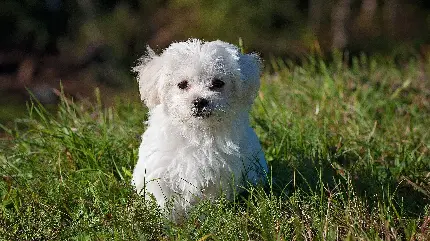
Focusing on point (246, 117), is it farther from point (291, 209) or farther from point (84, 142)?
point (84, 142)

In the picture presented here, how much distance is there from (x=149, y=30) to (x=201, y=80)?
1317 cm

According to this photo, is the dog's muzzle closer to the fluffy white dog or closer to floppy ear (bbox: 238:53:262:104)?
the fluffy white dog

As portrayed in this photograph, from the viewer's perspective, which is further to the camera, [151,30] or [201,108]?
[151,30]

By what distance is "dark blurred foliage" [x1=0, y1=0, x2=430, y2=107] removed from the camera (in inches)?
595

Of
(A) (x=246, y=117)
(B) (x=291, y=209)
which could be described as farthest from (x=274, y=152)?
(B) (x=291, y=209)

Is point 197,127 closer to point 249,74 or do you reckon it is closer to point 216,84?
point 216,84

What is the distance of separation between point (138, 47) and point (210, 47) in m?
12.1

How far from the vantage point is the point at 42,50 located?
16.4m

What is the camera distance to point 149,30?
54.6 ft

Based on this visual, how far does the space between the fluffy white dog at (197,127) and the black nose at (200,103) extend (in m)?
0.07

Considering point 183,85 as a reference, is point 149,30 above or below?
above

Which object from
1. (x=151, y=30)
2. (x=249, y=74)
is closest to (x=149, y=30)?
(x=151, y=30)

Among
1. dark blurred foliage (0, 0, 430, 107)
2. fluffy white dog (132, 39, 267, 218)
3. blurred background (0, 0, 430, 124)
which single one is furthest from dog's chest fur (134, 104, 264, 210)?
dark blurred foliage (0, 0, 430, 107)

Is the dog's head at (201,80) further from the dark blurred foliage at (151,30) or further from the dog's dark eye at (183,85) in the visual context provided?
the dark blurred foliage at (151,30)
